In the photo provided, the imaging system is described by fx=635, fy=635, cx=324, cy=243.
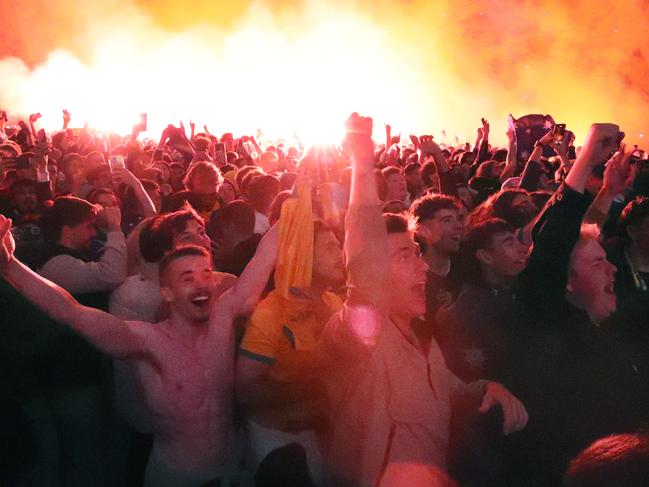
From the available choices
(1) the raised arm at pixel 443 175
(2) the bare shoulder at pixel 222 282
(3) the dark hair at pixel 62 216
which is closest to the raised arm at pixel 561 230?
(2) the bare shoulder at pixel 222 282

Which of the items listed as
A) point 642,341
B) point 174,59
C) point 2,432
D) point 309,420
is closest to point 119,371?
point 2,432

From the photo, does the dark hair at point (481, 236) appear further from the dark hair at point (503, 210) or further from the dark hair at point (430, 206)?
the dark hair at point (503, 210)

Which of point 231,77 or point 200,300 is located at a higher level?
point 231,77

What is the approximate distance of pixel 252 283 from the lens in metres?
2.63

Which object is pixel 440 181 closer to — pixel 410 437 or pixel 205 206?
pixel 205 206

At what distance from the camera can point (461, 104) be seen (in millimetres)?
22594

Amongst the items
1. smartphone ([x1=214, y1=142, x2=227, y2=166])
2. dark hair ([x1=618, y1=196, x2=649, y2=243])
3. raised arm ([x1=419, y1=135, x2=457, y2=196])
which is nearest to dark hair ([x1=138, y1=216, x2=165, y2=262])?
dark hair ([x1=618, y1=196, x2=649, y2=243])

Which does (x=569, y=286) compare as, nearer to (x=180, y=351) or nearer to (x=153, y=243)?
(x=180, y=351)

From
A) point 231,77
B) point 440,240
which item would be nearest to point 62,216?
point 440,240

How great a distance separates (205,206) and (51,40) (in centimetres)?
2151

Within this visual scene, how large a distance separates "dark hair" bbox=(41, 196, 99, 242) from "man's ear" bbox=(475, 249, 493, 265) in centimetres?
204

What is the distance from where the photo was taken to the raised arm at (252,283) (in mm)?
2604

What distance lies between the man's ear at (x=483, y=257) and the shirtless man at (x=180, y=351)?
1.21 meters

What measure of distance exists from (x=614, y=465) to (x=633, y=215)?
Result: 2.52 metres
